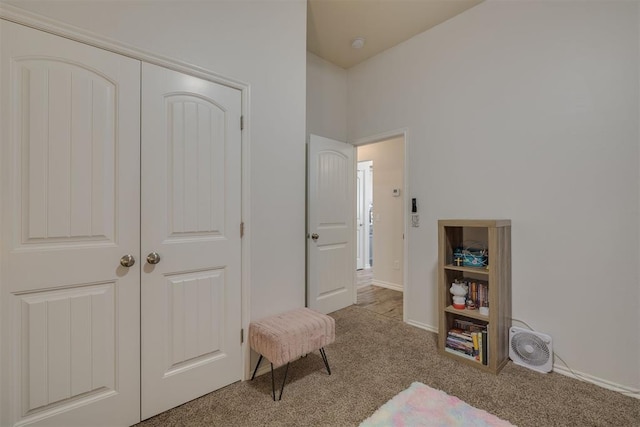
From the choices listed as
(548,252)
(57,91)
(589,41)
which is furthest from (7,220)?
(589,41)

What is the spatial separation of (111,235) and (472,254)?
2.54 metres

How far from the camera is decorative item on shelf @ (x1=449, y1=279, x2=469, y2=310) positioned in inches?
93.9

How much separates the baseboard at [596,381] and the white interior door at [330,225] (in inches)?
80.1

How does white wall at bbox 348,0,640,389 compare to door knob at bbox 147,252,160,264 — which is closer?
door knob at bbox 147,252,160,264

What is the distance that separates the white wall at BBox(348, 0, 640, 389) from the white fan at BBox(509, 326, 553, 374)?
4.9 inches

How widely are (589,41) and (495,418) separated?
2591 mm

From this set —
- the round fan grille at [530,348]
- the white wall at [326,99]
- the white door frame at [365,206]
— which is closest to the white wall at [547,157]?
the round fan grille at [530,348]

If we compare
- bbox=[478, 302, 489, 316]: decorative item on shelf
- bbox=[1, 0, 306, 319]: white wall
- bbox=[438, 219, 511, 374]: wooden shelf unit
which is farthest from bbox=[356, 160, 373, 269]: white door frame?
bbox=[1, 0, 306, 319]: white wall

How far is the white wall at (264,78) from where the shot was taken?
168cm

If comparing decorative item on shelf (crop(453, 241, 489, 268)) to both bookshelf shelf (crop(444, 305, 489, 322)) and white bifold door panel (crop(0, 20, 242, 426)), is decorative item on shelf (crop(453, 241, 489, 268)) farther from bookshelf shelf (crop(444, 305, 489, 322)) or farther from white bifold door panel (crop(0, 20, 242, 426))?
white bifold door panel (crop(0, 20, 242, 426))

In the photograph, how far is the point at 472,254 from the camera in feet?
7.82

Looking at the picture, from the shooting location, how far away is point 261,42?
2.11m

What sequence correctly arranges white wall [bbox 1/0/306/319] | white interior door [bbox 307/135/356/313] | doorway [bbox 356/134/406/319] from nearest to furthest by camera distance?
white wall [bbox 1/0/306/319]
white interior door [bbox 307/135/356/313]
doorway [bbox 356/134/406/319]

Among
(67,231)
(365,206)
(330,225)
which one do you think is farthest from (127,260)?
(365,206)
